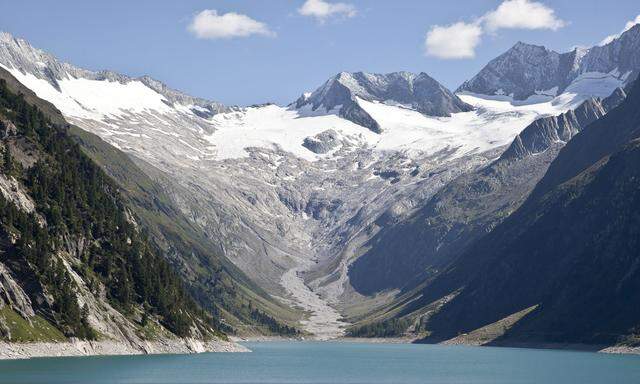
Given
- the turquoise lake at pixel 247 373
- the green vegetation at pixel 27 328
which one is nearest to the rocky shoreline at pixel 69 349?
the green vegetation at pixel 27 328

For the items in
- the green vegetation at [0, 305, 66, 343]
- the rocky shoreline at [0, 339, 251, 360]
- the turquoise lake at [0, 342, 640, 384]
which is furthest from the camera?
the green vegetation at [0, 305, 66, 343]

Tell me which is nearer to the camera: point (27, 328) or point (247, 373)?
point (27, 328)

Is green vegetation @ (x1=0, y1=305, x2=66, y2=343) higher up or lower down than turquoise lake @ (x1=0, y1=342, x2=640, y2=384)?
higher up

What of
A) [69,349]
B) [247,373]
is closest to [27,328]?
[69,349]

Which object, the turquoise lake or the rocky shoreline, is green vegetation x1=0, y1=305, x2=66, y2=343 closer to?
the rocky shoreline

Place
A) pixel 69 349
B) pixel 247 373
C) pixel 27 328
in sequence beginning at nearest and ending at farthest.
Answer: pixel 27 328, pixel 69 349, pixel 247 373

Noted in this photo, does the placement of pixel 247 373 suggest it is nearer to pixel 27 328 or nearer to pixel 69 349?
pixel 69 349

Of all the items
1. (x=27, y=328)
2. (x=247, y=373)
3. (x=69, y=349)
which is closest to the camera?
(x=27, y=328)

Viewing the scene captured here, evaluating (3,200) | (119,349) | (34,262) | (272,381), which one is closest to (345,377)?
(272,381)

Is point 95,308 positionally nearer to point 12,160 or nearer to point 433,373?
point 12,160

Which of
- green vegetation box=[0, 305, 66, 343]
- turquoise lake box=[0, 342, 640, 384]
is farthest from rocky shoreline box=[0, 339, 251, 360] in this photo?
turquoise lake box=[0, 342, 640, 384]

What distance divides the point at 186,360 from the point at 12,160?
2066 inches

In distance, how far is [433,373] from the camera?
606ft

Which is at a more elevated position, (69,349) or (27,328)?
(27,328)
